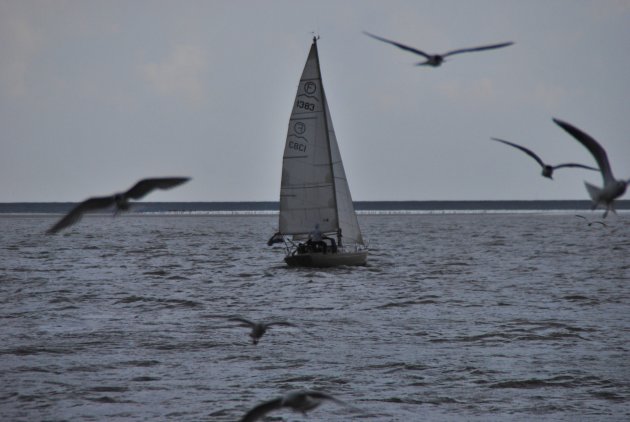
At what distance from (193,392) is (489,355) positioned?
887 centimetres

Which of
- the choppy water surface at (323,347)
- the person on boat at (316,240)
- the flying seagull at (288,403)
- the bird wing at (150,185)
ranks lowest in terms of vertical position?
the choppy water surface at (323,347)

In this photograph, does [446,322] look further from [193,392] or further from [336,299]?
[193,392]

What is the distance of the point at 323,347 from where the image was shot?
1129 inches

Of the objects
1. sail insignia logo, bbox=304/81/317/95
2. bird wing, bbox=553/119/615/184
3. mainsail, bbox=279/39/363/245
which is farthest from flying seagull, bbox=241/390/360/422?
sail insignia logo, bbox=304/81/317/95

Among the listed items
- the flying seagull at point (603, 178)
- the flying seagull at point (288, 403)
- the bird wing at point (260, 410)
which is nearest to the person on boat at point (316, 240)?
the flying seagull at point (603, 178)

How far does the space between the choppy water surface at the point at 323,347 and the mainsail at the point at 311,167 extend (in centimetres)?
326

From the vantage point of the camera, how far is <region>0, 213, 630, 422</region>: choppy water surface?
21.4 meters

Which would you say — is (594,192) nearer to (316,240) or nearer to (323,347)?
(323,347)

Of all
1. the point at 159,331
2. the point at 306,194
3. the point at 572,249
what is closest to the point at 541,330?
the point at 159,331

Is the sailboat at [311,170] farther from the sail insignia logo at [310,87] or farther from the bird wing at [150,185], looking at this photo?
the bird wing at [150,185]

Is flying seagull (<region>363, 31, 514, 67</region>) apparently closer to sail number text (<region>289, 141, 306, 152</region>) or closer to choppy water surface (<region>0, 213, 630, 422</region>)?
choppy water surface (<region>0, 213, 630, 422</region>)

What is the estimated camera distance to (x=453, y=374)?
24.4m

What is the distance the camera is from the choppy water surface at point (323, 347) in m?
21.4

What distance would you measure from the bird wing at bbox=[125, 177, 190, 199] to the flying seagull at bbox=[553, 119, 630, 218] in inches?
197
